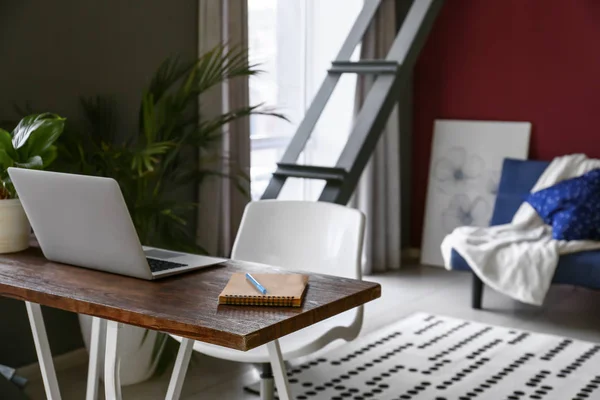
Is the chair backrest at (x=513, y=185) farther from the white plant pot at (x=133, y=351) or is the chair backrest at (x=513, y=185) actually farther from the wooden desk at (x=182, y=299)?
the wooden desk at (x=182, y=299)

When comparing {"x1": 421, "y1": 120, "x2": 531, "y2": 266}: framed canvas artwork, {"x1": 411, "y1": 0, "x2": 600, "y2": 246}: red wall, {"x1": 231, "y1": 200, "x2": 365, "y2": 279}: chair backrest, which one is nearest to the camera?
{"x1": 231, "y1": 200, "x2": 365, "y2": 279}: chair backrest

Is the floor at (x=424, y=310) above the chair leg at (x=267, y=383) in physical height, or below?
below

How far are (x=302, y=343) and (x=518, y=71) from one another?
345 centimetres

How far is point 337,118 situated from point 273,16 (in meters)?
0.79

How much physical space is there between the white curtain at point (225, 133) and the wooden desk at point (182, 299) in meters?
1.80

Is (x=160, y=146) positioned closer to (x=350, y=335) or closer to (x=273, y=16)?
(x=350, y=335)

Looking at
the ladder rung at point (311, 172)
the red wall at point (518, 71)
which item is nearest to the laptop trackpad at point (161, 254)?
the ladder rung at point (311, 172)

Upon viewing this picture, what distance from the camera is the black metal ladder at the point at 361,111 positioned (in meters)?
3.71

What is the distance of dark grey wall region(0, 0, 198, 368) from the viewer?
3.26 meters

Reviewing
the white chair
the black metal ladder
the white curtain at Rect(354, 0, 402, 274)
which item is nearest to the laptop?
the white chair

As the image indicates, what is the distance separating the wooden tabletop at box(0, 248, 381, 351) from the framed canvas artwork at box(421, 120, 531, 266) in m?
3.41

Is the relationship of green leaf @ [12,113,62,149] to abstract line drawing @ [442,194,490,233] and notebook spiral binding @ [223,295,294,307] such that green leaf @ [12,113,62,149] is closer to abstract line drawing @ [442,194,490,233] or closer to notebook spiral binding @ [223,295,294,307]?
notebook spiral binding @ [223,295,294,307]

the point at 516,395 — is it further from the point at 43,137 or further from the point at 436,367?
the point at 43,137

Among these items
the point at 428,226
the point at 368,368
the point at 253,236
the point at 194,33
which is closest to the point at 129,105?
the point at 194,33
